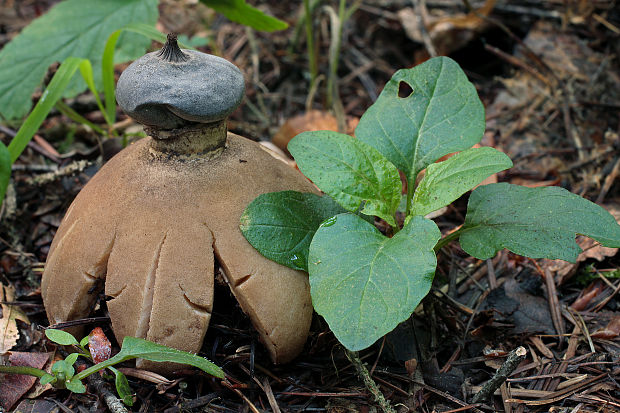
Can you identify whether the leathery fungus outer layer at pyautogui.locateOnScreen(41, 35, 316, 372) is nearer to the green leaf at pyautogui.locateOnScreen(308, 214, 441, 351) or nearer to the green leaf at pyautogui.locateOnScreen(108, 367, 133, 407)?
the green leaf at pyautogui.locateOnScreen(108, 367, 133, 407)

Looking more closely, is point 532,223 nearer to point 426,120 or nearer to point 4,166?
point 426,120

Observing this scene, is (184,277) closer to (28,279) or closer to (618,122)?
(28,279)

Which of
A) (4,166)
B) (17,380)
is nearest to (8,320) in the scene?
(17,380)

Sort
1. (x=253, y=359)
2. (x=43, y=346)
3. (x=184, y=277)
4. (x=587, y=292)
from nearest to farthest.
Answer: (x=184, y=277) < (x=253, y=359) < (x=43, y=346) < (x=587, y=292)

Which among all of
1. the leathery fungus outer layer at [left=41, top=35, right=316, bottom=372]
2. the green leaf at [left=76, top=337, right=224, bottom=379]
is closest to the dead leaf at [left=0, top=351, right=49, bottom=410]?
the leathery fungus outer layer at [left=41, top=35, right=316, bottom=372]

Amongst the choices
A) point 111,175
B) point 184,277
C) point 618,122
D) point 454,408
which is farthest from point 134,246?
point 618,122

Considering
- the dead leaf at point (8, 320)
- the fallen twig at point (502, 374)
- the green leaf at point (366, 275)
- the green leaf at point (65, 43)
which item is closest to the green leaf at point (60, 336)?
the dead leaf at point (8, 320)
